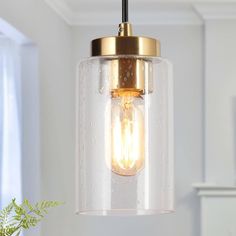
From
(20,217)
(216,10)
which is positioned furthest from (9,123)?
(20,217)

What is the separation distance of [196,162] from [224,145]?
0.23m

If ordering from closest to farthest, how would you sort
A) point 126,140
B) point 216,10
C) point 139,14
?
point 126,140 < point 216,10 < point 139,14

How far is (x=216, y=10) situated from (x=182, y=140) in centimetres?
91

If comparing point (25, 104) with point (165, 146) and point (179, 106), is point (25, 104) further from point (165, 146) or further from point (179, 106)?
point (165, 146)

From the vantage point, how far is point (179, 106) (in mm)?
4461

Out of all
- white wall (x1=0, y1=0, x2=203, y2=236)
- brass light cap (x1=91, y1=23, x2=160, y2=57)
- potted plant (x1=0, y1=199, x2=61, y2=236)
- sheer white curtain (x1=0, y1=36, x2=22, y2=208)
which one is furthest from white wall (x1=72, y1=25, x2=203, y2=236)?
brass light cap (x1=91, y1=23, x2=160, y2=57)

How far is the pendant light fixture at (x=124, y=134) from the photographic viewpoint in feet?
3.16

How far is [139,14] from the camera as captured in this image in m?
4.43

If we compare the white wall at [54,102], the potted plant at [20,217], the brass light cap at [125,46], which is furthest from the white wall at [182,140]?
the brass light cap at [125,46]

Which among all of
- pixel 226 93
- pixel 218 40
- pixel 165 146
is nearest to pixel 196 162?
pixel 226 93

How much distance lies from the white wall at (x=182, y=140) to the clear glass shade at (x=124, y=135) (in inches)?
136

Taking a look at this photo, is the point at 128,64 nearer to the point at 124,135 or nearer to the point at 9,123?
the point at 124,135

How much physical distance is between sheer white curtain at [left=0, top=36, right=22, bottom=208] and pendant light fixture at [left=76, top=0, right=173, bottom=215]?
98.2 inches

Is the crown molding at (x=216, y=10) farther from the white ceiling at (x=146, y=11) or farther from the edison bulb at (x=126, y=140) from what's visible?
the edison bulb at (x=126, y=140)
